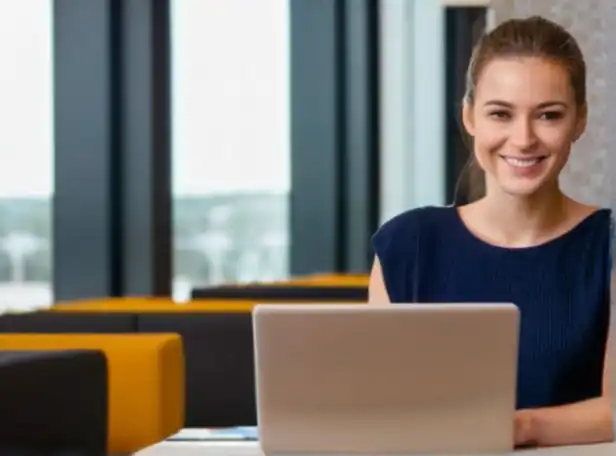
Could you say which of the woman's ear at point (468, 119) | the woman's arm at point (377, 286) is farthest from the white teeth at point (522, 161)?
the woman's arm at point (377, 286)

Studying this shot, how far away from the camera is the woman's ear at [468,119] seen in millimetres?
1929

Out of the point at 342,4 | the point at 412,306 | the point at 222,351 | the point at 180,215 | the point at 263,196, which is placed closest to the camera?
the point at 412,306

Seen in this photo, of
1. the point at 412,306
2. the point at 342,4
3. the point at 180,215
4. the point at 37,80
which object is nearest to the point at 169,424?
the point at 412,306

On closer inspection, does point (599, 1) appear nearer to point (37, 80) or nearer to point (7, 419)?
point (7, 419)

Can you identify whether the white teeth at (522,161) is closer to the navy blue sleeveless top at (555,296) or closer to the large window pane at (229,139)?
the navy blue sleeveless top at (555,296)

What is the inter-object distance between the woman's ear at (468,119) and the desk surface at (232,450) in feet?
1.82

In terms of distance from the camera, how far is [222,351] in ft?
10.4

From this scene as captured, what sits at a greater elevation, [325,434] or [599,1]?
[599,1]

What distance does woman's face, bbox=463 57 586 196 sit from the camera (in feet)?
5.93

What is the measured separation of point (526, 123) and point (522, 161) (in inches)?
2.4

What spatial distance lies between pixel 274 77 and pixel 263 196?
68cm

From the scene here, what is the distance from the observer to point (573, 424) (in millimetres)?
1741

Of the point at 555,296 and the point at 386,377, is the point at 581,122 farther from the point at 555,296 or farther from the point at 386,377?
the point at 386,377

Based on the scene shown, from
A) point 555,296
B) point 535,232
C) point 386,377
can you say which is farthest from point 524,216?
point 386,377
